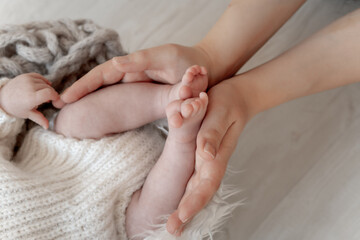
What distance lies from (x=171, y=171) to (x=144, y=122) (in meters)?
0.13

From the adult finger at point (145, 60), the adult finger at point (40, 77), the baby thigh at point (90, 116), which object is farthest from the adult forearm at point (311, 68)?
the adult finger at point (40, 77)

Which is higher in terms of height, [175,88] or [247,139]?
[175,88]

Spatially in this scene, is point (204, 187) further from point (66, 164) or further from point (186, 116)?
point (66, 164)

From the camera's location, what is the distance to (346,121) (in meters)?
1.02

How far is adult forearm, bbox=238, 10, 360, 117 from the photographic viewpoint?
777 mm

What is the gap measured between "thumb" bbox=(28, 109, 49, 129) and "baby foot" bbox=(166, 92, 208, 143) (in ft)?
0.89

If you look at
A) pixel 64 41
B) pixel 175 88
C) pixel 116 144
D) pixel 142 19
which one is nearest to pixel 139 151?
pixel 116 144

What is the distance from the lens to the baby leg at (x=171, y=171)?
60cm

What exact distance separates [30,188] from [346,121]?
785 millimetres

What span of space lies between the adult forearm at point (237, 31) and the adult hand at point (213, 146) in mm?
80

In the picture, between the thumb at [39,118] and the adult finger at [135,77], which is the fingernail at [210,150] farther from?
the thumb at [39,118]

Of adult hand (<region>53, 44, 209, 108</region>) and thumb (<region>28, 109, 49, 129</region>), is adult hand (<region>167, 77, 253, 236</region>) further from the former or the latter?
thumb (<region>28, 109, 49, 129</region>)

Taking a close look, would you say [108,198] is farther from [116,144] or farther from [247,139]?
[247,139]

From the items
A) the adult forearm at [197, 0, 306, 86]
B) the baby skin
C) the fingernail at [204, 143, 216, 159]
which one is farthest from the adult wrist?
the fingernail at [204, 143, 216, 159]
